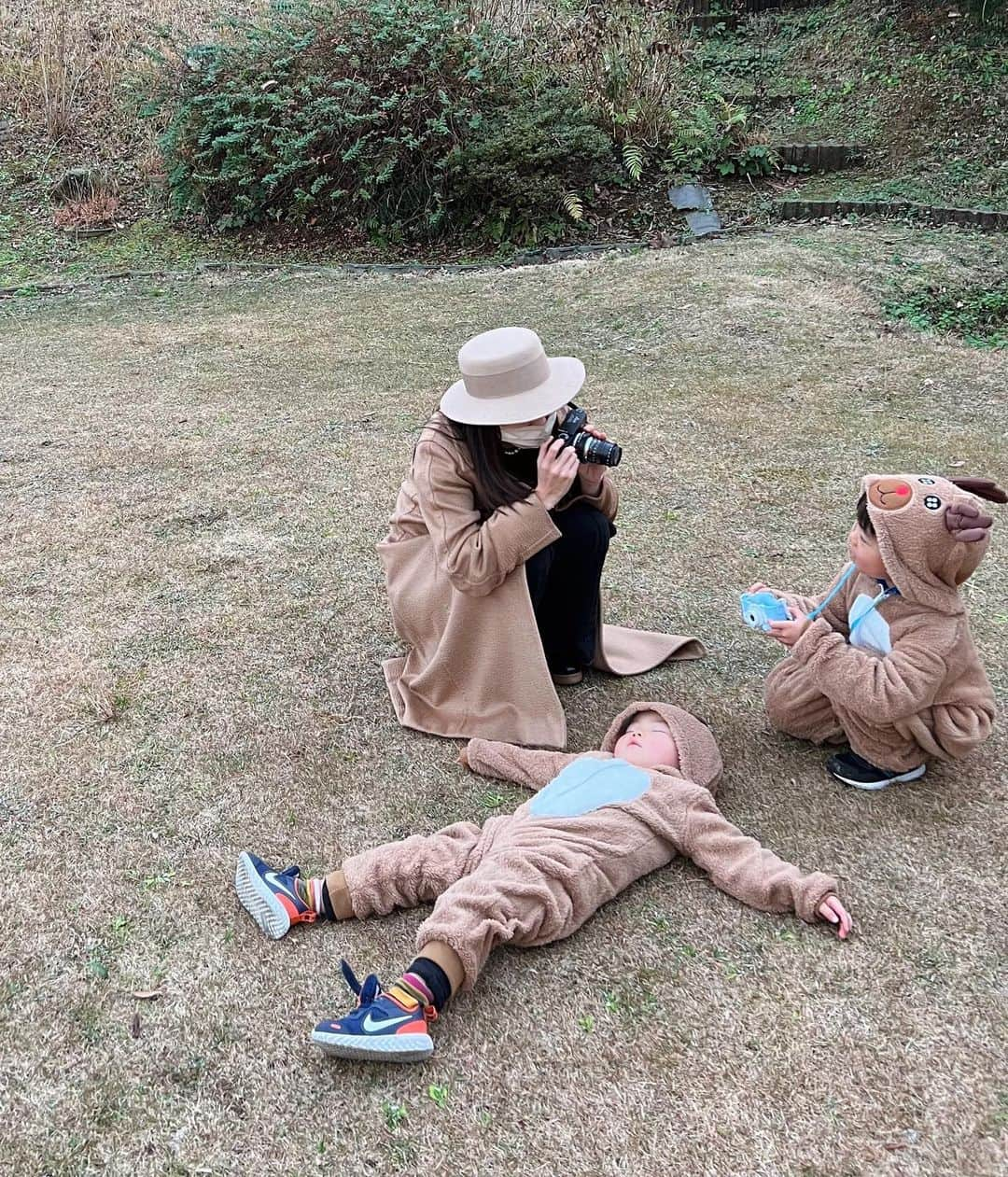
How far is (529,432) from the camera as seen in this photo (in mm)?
2631

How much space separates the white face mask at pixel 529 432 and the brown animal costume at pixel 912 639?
0.78m

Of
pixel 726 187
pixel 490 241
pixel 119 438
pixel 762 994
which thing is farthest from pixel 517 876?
→ pixel 726 187

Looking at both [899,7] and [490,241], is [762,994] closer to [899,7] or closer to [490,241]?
[490,241]

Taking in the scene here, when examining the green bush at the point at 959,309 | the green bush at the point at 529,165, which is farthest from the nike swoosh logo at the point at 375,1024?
the green bush at the point at 529,165

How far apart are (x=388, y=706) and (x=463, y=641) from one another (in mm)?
375

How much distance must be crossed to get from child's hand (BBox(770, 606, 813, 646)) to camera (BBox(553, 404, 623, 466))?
21.9 inches

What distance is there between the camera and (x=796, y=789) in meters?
2.59

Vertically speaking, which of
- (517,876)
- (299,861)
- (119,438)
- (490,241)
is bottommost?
(490,241)

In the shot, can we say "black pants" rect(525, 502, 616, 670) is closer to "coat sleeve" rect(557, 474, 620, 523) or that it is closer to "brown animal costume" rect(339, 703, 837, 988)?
"coat sleeve" rect(557, 474, 620, 523)

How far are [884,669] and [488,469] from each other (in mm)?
1056

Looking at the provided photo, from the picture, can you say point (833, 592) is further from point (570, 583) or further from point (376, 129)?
point (376, 129)

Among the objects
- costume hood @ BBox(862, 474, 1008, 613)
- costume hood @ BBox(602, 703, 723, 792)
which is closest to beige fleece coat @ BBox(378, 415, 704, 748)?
costume hood @ BBox(602, 703, 723, 792)

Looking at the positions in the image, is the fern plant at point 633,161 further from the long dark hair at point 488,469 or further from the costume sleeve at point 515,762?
the costume sleeve at point 515,762

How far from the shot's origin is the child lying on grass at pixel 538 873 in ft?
6.52
